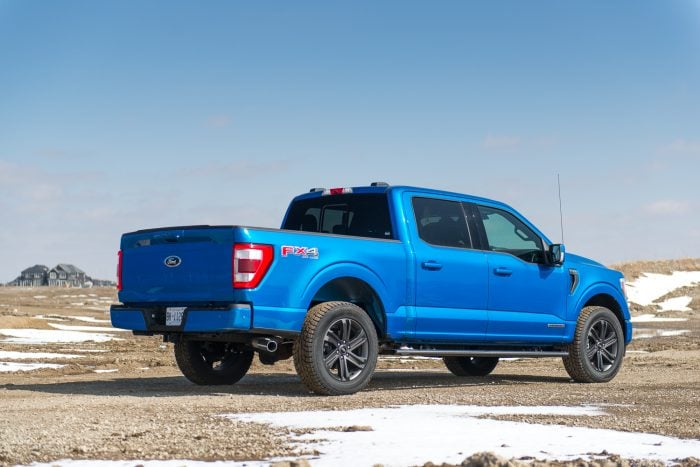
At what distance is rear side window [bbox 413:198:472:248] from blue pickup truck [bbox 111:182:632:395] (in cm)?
1

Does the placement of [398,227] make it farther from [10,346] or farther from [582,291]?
[10,346]

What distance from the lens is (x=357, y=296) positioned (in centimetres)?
1045

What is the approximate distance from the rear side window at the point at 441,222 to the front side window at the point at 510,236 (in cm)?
39

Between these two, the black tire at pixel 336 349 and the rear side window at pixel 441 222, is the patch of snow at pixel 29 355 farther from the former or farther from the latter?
the rear side window at pixel 441 222

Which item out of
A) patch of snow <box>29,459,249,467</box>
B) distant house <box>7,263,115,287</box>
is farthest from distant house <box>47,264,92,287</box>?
patch of snow <box>29,459,249,467</box>

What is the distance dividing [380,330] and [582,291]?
10.9ft

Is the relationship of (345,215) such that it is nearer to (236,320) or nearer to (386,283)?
(386,283)

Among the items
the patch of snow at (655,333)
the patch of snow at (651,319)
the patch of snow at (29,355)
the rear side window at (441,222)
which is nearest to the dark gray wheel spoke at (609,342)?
the rear side window at (441,222)

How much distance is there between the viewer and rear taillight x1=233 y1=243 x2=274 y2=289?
30.2 ft

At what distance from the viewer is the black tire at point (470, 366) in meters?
13.7

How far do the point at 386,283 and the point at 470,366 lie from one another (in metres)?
3.97

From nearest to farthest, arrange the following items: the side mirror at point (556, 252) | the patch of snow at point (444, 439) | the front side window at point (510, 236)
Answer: the patch of snow at point (444, 439) → the front side window at point (510, 236) → the side mirror at point (556, 252)

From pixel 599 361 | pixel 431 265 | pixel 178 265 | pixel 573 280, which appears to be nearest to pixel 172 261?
pixel 178 265

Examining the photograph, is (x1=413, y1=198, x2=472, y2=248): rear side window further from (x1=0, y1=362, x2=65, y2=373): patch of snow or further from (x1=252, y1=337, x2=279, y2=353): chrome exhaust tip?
(x1=0, y1=362, x2=65, y2=373): patch of snow
